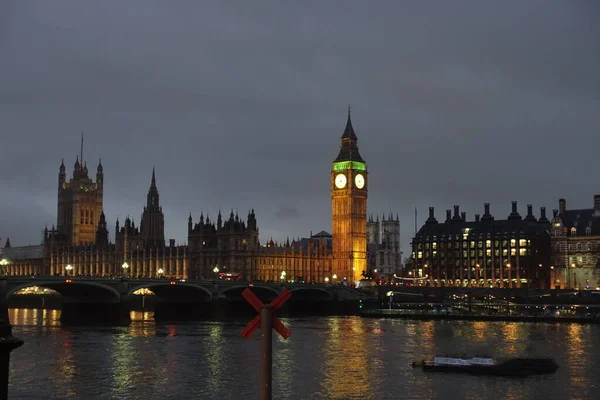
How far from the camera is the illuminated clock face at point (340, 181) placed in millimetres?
166625

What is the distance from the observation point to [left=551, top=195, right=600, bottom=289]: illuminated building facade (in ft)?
469

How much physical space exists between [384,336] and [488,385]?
3246 centimetres

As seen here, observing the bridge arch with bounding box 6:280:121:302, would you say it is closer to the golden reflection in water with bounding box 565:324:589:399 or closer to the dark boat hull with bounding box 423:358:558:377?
the golden reflection in water with bounding box 565:324:589:399

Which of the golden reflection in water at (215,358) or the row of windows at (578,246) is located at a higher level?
the row of windows at (578,246)

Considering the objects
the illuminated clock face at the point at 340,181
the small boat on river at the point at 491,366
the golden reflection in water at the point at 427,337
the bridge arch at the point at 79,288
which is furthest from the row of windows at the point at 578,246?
the small boat on river at the point at 491,366

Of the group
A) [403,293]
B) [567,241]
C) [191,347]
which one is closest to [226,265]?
[403,293]

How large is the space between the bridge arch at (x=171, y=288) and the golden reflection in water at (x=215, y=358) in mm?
16249

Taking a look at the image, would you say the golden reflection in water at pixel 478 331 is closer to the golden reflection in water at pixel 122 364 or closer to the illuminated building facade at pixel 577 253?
the golden reflection in water at pixel 122 364

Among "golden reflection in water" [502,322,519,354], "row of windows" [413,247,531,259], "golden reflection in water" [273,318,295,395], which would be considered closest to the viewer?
"golden reflection in water" [273,318,295,395]

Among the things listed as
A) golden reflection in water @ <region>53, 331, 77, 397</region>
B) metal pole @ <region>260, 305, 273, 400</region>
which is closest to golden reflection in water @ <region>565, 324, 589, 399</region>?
golden reflection in water @ <region>53, 331, 77, 397</region>

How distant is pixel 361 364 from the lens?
55062 millimetres

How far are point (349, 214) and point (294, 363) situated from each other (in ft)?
359

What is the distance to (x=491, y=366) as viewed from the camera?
4941 centimetres

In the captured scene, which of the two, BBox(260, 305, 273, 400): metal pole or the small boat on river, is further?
the small boat on river
